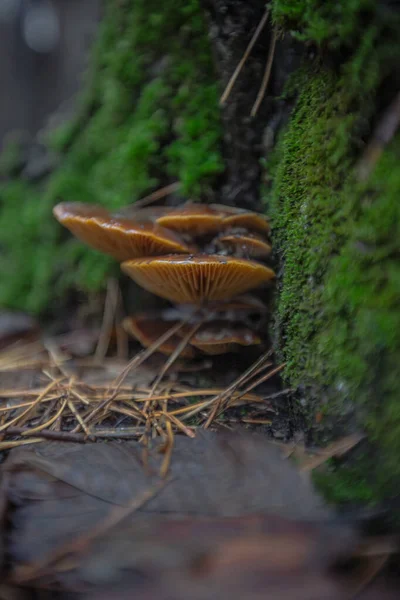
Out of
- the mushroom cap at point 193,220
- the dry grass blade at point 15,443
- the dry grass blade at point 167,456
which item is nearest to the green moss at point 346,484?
the dry grass blade at point 167,456

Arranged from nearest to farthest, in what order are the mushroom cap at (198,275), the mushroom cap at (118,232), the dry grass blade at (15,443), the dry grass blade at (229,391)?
the dry grass blade at (15,443) < the dry grass blade at (229,391) < the mushroom cap at (198,275) < the mushroom cap at (118,232)

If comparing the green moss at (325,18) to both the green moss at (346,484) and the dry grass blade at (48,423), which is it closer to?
the green moss at (346,484)

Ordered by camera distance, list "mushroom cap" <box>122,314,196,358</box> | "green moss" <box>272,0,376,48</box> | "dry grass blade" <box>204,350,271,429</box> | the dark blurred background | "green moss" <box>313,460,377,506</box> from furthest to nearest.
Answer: the dark blurred background, "mushroom cap" <box>122,314,196,358</box>, "dry grass blade" <box>204,350,271,429</box>, "green moss" <box>272,0,376,48</box>, "green moss" <box>313,460,377,506</box>

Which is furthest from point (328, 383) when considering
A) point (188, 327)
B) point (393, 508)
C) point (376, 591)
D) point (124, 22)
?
point (124, 22)

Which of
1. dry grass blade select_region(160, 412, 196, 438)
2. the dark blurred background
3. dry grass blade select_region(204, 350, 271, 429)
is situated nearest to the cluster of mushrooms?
dry grass blade select_region(204, 350, 271, 429)

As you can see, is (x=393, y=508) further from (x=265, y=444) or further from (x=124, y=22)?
(x=124, y=22)

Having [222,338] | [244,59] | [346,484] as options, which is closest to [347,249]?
[346,484]

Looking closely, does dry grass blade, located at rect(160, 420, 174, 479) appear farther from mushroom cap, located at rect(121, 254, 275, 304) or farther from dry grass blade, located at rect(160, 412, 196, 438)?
mushroom cap, located at rect(121, 254, 275, 304)
